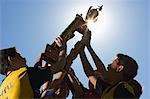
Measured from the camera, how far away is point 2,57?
6766 millimetres

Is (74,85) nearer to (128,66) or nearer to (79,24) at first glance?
(128,66)

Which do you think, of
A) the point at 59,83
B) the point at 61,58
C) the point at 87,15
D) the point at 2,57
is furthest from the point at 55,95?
the point at 87,15

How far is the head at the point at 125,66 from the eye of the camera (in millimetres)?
6805

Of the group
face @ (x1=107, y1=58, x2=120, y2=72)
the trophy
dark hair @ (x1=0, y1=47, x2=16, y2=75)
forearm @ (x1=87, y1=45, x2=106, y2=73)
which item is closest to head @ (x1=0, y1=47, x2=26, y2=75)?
dark hair @ (x1=0, y1=47, x2=16, y2=75)

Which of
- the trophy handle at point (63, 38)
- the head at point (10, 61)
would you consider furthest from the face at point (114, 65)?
the head at point (10, 61)

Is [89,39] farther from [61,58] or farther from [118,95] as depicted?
[118,95]

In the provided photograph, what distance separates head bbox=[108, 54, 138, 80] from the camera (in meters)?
6.80

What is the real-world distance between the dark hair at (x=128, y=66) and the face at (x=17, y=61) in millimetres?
1683

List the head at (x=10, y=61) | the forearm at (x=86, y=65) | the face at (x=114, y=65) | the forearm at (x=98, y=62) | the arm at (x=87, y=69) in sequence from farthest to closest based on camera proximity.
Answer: the forearm at (x=86, y=65)
the forearm at (x=98, y=62)
the arm at (x=87, y=69)
the face at (x=114, y=65)
the head at (x=10, y=61)

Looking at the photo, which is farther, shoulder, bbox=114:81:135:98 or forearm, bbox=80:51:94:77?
forearm, bbox=80:51:94:77

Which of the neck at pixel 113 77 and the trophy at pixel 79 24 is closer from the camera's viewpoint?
the neck at pixel 113 77

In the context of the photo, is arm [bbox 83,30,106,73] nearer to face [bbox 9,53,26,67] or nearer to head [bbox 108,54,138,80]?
head [bbox 108,54,138,80]

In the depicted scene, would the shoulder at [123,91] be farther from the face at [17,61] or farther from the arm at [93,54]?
the face at [17,61]

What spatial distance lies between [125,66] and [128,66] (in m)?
0.05
